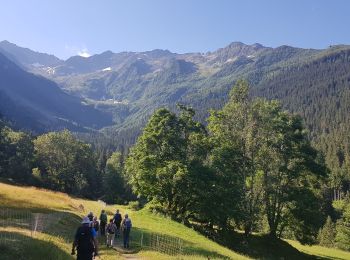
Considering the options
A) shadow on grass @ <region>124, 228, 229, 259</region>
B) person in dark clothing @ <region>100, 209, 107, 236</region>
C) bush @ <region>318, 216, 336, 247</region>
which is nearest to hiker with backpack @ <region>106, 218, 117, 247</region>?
shadow on grass @ <region>124, 228, 229, 259</region>

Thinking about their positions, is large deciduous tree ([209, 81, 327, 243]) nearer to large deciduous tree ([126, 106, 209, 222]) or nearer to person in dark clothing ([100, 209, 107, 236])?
large deciduous tree ([126, 106, 209, 222])

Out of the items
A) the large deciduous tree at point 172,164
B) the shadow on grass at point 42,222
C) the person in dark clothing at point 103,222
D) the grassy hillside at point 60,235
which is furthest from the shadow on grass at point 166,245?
the large deciduous tree at point 172,164

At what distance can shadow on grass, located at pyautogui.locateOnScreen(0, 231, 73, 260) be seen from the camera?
809 inches

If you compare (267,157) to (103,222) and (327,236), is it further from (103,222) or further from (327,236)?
(327,236)

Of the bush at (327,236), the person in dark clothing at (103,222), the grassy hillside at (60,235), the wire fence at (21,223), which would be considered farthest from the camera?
the bush at (327,236)

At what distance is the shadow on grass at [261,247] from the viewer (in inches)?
2048

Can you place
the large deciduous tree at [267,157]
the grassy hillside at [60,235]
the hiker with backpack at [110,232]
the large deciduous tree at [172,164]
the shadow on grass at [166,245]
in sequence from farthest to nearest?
the large deciduous tree at [267,157], the large deciduous tree at [172,164], the shadow on grass at [166,245], the hiker with backpack at [110,232], the grassy hillside at [60,235]

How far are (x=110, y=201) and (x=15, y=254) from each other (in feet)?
333

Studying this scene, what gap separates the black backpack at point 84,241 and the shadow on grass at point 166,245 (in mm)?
15357

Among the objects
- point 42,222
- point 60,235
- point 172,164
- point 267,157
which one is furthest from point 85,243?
point 267,157

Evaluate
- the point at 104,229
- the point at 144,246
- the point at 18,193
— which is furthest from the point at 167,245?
the point at 18,193

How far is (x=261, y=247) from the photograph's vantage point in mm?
54375

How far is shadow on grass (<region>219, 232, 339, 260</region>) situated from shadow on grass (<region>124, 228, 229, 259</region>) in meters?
14.5

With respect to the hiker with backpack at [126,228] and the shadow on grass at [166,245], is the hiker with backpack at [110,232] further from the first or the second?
the shadow on grass at [166,245]
